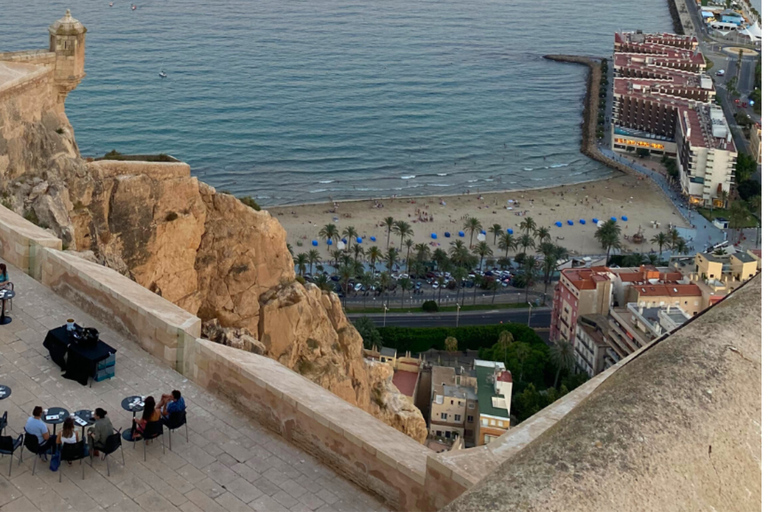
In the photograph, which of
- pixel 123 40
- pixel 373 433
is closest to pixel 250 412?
pixel 373 433

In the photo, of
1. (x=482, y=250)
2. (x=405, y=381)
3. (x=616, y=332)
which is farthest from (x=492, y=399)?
(x=482, y=250)

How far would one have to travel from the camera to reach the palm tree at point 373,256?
6309 centimetres

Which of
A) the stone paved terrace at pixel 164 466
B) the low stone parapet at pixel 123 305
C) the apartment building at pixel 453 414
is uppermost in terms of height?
the low stone parapet at pixel 123 305

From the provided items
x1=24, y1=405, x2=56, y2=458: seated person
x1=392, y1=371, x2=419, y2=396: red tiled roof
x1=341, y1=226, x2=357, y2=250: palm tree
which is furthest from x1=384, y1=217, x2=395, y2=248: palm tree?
x1=24, y1=405, x2=56, y2=458: seated person

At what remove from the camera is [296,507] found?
971 centimetres

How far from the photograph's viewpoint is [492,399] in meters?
44.5

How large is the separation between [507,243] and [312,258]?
13052mm

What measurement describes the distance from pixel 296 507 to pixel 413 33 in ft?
395

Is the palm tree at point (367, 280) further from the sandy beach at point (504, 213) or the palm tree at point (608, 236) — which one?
the palm tree at point (608, 236)

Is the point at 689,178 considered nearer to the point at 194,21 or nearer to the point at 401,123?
the point at 401,123

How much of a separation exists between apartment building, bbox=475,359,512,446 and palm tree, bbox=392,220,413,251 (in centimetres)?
1884

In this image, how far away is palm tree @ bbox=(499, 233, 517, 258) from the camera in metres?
66.4

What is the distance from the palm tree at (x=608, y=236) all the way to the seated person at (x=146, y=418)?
58.7 metres

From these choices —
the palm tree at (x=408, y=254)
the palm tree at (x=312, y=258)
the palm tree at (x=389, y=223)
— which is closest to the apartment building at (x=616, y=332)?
the palm tree at (x=408, y=254)
